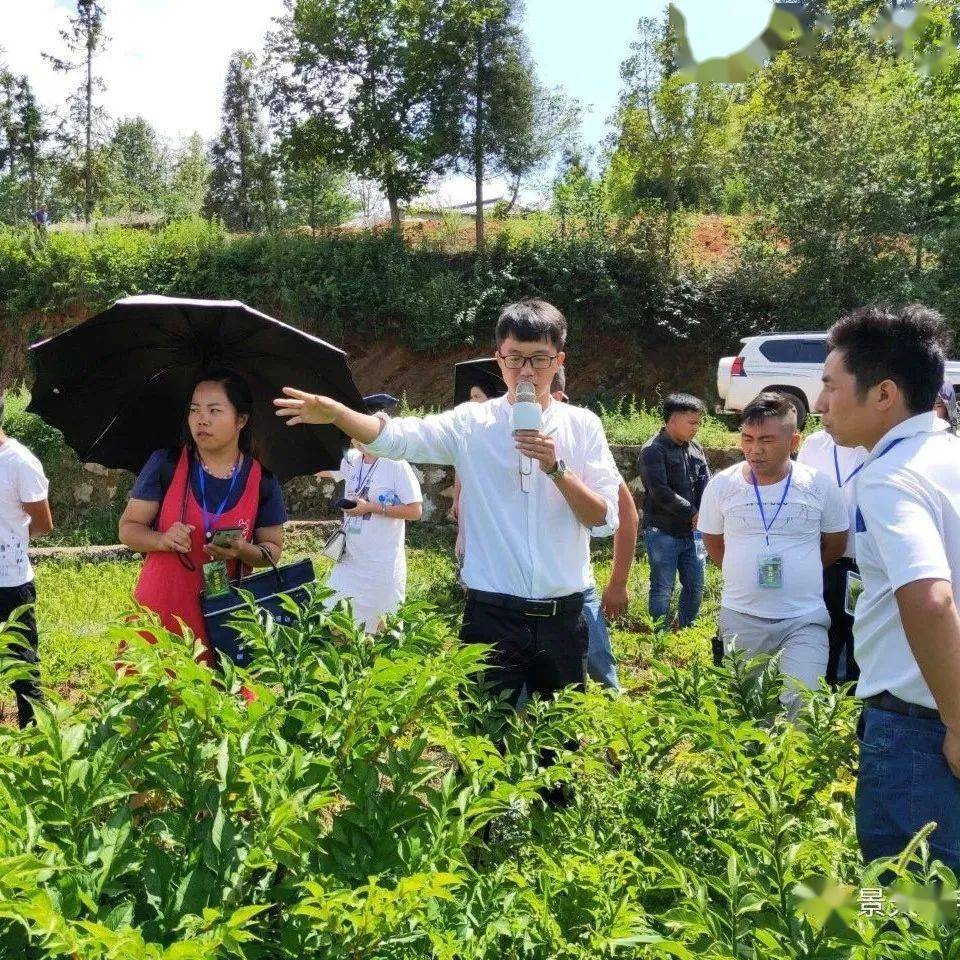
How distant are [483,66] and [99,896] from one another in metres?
25.4

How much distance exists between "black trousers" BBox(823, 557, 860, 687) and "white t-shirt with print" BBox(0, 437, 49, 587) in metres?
3.61

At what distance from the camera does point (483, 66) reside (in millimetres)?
24297

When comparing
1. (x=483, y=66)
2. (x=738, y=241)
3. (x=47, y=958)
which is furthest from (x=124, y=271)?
(x=47, y=958)

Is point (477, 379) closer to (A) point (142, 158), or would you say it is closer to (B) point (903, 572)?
(B) point (903, 572)


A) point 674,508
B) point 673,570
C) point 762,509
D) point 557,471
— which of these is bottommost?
point 673,570

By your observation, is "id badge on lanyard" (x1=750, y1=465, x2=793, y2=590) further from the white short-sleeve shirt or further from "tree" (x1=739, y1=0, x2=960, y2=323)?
"tree" (x1=739, y1=0, x2=960, y2=323)

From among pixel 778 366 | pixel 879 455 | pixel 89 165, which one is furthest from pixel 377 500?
pixel 89 165

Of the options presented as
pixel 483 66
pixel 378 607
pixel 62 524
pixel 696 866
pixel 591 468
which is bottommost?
pixel 62 524

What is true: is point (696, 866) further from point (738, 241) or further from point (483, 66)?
point (483, 66)

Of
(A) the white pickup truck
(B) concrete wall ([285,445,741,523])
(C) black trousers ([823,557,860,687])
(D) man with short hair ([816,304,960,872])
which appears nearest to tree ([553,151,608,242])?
(A) the white pickup truck

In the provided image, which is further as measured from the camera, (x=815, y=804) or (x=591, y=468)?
(x=591, y=468)

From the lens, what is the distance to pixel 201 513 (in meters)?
3.36

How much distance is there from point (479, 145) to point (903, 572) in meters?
24.2

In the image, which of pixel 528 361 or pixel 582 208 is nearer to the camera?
pixel 528 361
